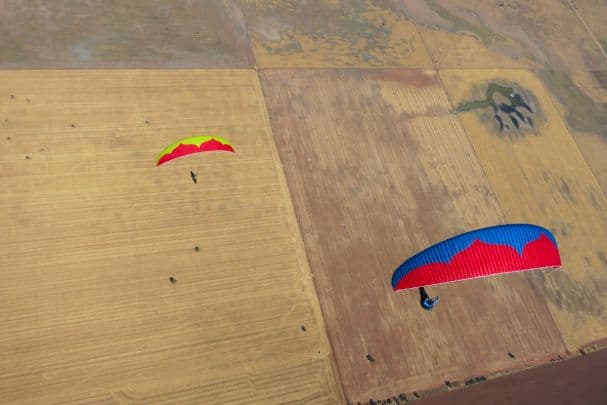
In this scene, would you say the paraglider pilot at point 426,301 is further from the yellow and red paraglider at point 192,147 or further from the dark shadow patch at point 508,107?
the dark shadow patch at point 508,107

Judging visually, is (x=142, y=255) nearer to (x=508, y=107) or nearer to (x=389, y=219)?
(x=389, y=219)

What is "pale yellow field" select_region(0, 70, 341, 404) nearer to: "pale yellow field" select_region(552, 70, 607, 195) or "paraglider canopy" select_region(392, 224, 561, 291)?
"paraglider canopy" select_region(392, 224, 561, 291)

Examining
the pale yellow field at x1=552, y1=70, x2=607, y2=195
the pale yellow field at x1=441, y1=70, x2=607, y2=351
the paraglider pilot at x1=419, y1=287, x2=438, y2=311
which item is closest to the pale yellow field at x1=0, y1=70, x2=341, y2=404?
the paraglider pilot at x1=419, y1=287, x2=438, y2=311

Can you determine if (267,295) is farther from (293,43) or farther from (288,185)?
(293,43)

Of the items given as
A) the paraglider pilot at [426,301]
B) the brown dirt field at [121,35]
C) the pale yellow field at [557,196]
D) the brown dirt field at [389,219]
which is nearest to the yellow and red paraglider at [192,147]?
the brown dirt field at [389,219]

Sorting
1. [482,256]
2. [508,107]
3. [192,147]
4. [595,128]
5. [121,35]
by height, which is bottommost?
[121,35]

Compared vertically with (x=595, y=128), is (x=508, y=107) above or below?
below

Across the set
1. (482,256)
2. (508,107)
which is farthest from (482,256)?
(508,107)
